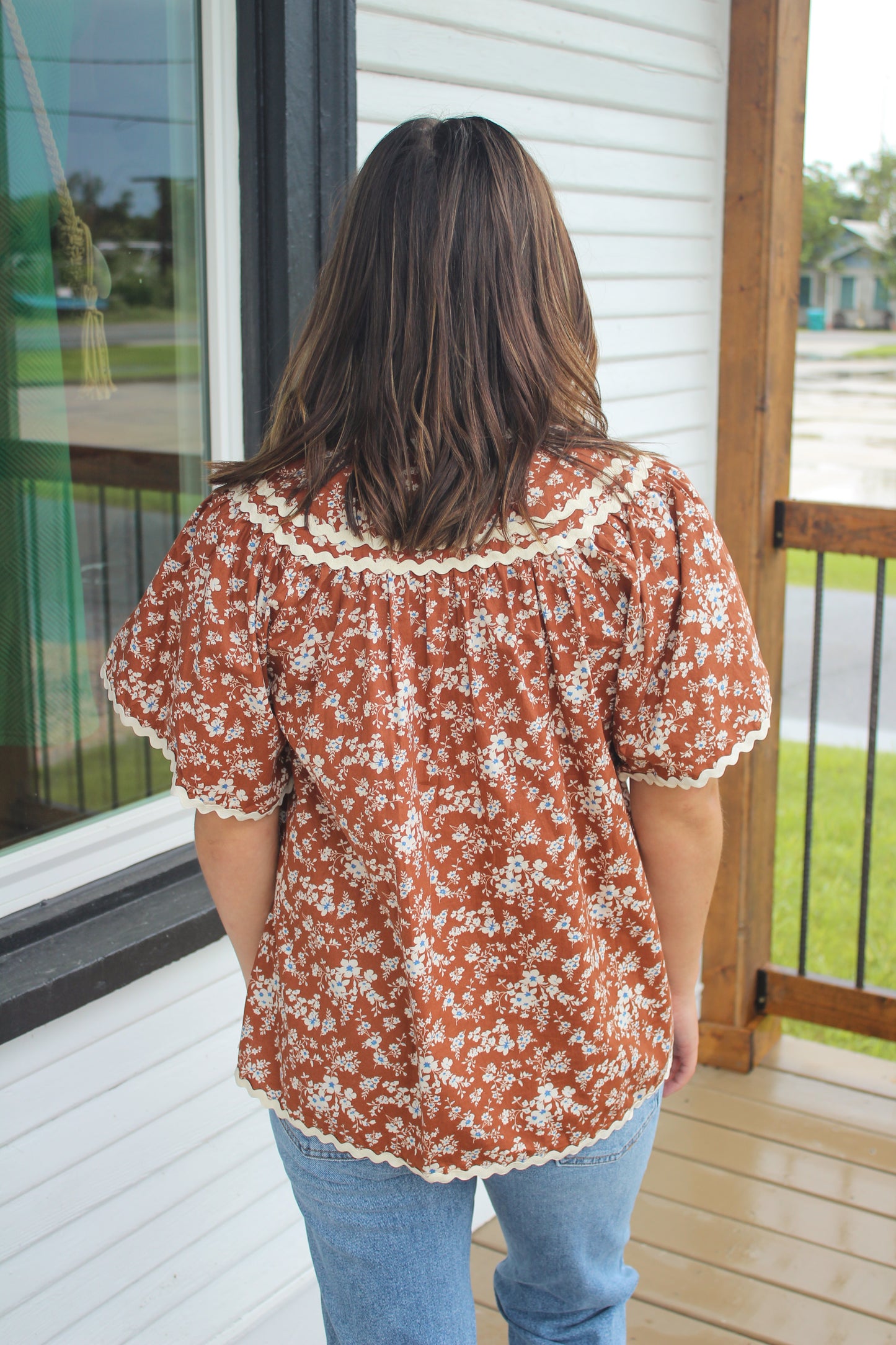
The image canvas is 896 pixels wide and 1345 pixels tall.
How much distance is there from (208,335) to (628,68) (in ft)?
3.90

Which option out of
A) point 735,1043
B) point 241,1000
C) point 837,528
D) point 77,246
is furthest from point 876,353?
point 241,1000

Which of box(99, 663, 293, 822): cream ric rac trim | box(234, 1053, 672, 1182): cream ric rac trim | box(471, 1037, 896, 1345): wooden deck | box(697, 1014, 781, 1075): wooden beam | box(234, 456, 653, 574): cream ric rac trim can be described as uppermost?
box(234, 456, 653, 574): cream ric rac trim

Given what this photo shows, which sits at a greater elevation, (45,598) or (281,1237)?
(45,598)

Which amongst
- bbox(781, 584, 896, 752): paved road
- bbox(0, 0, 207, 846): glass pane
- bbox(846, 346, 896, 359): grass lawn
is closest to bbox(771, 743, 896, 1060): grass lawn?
bbox(781, 584, 896, 752): paved road

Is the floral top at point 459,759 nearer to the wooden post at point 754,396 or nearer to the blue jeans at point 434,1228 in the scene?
the blue jeans at point 434,1228

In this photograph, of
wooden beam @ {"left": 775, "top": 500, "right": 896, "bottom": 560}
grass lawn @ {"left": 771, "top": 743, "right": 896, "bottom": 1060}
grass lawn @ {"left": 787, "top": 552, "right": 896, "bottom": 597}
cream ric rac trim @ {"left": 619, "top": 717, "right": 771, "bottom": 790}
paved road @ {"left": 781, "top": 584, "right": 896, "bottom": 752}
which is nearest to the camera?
cream ric rac trim @ {"left": 619, "top": 717, "right": 771, "bottom": 790}

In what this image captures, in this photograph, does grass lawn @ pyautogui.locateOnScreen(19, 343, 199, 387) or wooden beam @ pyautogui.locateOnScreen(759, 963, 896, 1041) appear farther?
wooden beam @ pyautogui.locateOnScreen(759, 963, 896, 1041)

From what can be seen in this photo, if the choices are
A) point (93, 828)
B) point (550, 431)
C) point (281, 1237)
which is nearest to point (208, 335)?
point (93, 828)

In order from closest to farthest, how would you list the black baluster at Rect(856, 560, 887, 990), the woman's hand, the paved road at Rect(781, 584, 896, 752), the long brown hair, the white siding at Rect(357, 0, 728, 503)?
the long brown hair
the woman's hand
the white siding at Rect(357, 0, 728, 503)
the black baluster at Rect(856, 560, 887, 990)
the paved road at Rect(781, 584, 896, 752)

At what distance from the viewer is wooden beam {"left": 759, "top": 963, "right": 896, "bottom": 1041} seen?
9.15ft

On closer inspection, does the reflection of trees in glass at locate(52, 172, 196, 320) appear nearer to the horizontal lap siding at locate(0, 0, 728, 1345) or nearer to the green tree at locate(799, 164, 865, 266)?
the horizontal lap siding at locate(0, 0, 728, 1345)

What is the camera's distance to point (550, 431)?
1045 millimetres

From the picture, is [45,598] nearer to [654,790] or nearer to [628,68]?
[654,790]

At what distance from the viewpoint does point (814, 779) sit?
2.86 meters
